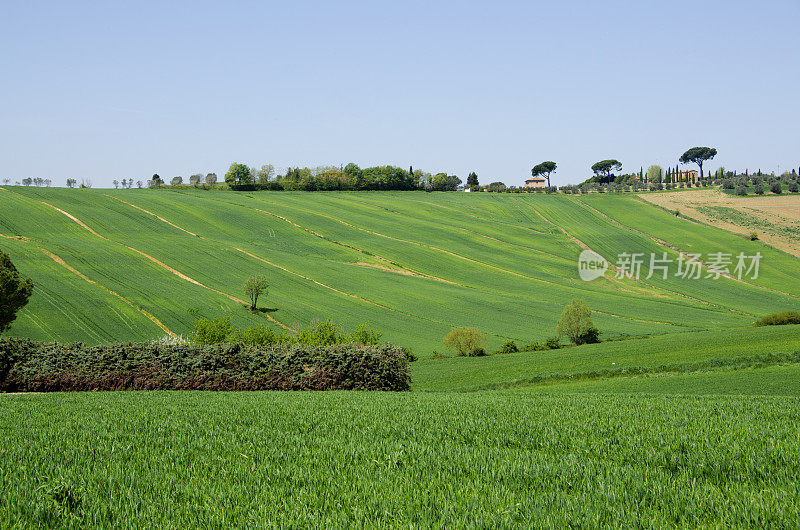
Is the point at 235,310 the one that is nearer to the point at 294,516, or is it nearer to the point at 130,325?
the point at 130,325

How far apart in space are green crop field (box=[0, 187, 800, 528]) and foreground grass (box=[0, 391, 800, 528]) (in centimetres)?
5

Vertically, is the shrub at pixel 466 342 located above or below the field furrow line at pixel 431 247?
below

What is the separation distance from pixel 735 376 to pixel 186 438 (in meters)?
26.7

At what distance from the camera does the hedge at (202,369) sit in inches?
1193

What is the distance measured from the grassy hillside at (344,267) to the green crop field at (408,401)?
1.57ft

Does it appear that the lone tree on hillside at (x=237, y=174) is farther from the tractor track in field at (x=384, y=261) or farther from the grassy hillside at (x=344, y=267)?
the tractor track in field at (x=384, y=261)

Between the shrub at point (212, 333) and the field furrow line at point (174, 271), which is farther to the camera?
the field furrow line at point (174, 271)

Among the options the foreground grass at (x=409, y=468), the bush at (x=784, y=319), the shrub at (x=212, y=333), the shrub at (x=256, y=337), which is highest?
the foreground grass at (x=409, y=468)

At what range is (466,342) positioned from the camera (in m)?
53.0

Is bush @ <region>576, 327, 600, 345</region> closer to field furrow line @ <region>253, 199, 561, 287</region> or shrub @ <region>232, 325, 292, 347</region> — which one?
shrub @ <region>232, 325, 292, 347</region>

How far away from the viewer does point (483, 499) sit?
296 inches

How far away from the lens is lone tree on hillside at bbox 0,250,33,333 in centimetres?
4919

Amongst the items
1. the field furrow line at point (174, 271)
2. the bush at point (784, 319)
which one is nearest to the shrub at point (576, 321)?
the bush at point (784, 319)

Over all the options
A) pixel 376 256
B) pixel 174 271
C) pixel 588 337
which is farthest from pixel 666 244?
pixel 174 271
